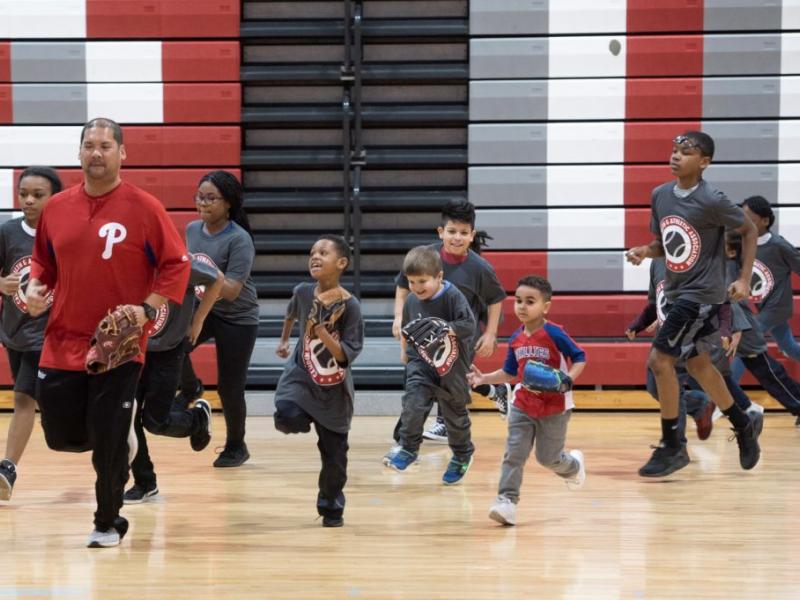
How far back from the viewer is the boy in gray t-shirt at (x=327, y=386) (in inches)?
158

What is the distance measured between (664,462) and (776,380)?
70.9 inches

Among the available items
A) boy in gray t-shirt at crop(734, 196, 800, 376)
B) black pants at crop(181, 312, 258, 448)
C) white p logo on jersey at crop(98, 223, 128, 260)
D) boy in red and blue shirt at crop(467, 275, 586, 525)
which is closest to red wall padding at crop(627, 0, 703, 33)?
boy in gray t-shirt at crop(734, 196, 800, 376)

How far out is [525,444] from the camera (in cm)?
420

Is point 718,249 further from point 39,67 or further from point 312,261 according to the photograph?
point 39,67

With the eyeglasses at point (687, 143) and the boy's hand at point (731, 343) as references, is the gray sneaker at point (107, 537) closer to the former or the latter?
the eyeglasses at point (687, 143)

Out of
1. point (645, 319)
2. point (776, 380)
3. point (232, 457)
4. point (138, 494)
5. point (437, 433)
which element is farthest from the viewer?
point (776, 380)

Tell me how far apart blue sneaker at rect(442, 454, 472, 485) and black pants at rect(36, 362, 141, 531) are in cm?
169

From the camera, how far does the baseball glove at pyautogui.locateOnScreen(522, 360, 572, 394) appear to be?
411 centimetres

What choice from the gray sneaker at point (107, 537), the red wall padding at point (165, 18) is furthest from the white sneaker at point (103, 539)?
the red wall padding at point (165, 18)

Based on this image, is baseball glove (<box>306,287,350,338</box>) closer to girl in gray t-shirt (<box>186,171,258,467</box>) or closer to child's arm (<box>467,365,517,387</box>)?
child's arm (<box>467,365,517,387</box>)

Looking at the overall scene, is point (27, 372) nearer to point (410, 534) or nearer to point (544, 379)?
point (410, 534)

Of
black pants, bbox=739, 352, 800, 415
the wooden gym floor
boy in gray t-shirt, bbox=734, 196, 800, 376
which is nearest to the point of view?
the wooden gym floor

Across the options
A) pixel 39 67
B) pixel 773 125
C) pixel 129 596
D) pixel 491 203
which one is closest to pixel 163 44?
pixel 39 67

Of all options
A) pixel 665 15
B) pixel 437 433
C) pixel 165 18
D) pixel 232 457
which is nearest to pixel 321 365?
pixel 232 457
